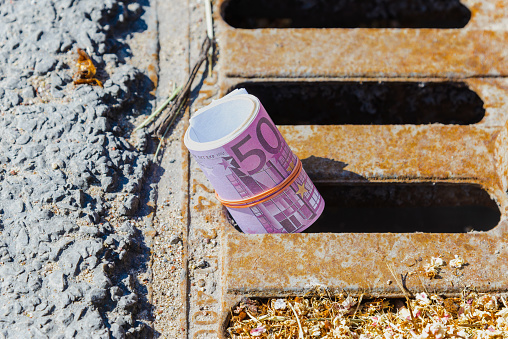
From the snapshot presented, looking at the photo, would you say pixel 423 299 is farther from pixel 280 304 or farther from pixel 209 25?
pixel 209 25

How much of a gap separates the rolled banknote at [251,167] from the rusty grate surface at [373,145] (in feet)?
0.23

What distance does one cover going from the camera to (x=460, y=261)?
159cm

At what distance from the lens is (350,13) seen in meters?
2.70

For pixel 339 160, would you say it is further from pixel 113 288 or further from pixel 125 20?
pixel 125 20

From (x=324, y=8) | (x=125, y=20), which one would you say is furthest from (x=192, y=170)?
(x=324, y=8)

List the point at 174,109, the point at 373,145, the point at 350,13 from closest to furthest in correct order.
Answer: the point at 373,145 < the point at 174,109 < the point at 350,13

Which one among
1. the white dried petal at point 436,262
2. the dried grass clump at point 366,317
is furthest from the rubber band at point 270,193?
the white dried petal at point 436,262

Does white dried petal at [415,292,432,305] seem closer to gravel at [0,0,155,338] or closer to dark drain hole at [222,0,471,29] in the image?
gravel at [0,0,155,338]

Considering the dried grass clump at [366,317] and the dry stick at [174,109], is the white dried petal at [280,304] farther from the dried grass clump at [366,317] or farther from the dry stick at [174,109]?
the dry stick at [174,109]

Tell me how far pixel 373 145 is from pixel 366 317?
621mm

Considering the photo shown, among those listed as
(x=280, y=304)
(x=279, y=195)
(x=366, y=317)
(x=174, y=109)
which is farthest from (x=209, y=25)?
A: (x=366, y=317)

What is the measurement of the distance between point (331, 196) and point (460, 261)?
67cm

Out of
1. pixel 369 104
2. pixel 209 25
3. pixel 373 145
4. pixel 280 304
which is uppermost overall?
pixel 209 25

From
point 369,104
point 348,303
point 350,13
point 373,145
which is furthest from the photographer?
point 350,13
